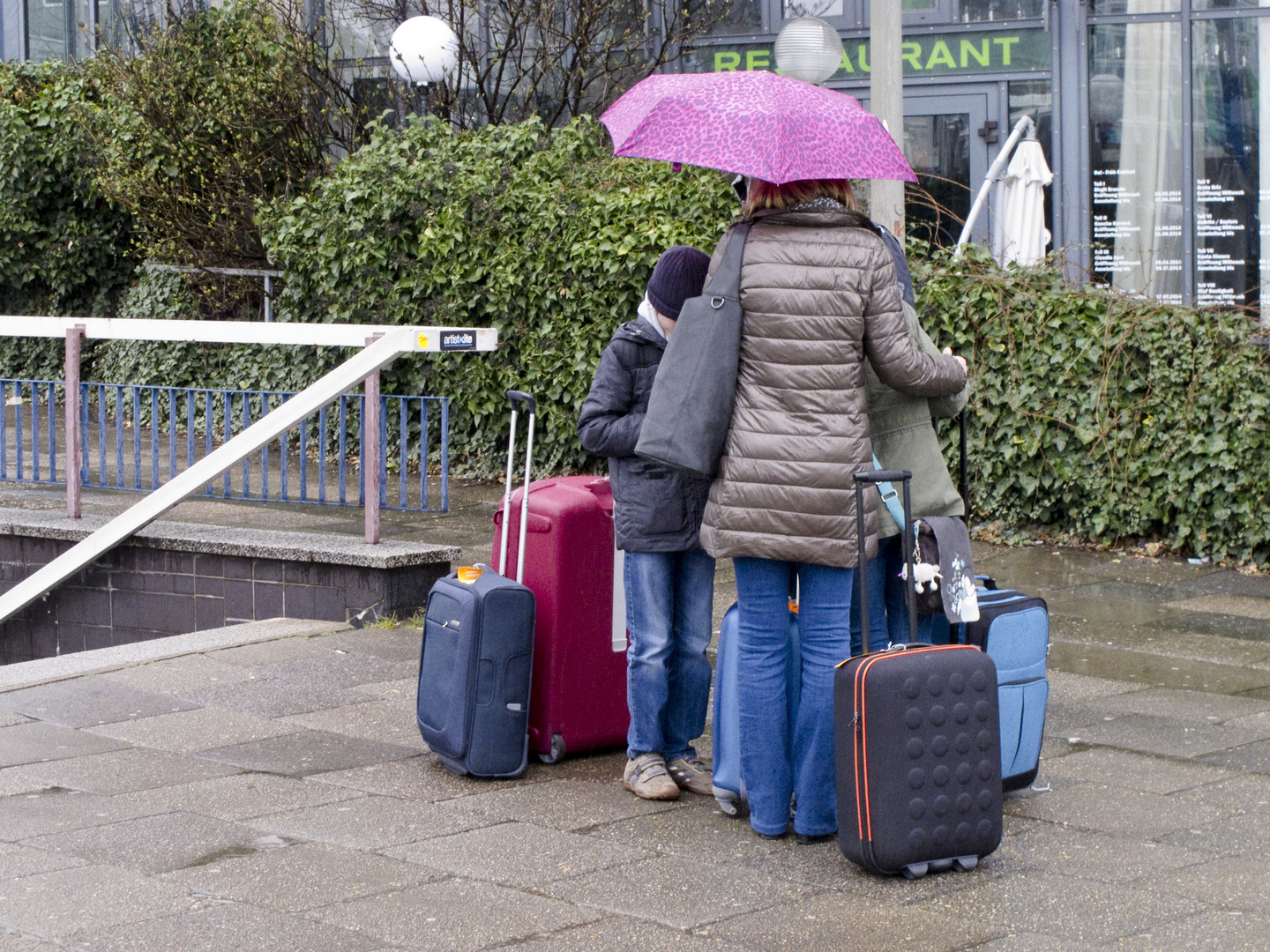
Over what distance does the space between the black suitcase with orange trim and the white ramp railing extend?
3344 mm

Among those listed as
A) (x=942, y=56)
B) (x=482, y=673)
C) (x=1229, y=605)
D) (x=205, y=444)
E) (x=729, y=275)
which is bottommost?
(x=1229, y=605)

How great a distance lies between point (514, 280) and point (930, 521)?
6315 millimetres

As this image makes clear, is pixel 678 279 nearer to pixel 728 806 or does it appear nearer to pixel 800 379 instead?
pixel 800 379

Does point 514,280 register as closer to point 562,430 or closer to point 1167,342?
point 562,430

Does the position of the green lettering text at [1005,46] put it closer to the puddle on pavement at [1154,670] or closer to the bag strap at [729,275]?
the puddle on pavement at [1154,670]

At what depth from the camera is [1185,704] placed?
545 cm

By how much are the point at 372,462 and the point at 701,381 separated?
3.50m

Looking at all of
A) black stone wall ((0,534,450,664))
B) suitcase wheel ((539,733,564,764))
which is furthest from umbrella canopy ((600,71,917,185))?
black stone wall ((0,534,450,664))

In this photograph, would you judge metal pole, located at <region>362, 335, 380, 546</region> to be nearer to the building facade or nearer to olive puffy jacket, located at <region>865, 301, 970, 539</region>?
olive puffy jacket, located at <region>865, 301, 970, 539</region>

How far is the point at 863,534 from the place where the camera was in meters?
3.78

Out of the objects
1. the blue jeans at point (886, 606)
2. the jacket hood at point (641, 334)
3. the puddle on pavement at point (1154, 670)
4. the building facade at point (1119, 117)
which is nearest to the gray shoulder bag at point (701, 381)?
Answer: the jacket hood at point (641, 334)

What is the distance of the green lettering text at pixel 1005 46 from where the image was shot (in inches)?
522

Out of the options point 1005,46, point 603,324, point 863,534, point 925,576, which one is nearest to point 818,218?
point 863,534

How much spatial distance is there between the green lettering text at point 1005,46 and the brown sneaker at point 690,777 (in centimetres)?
1025
